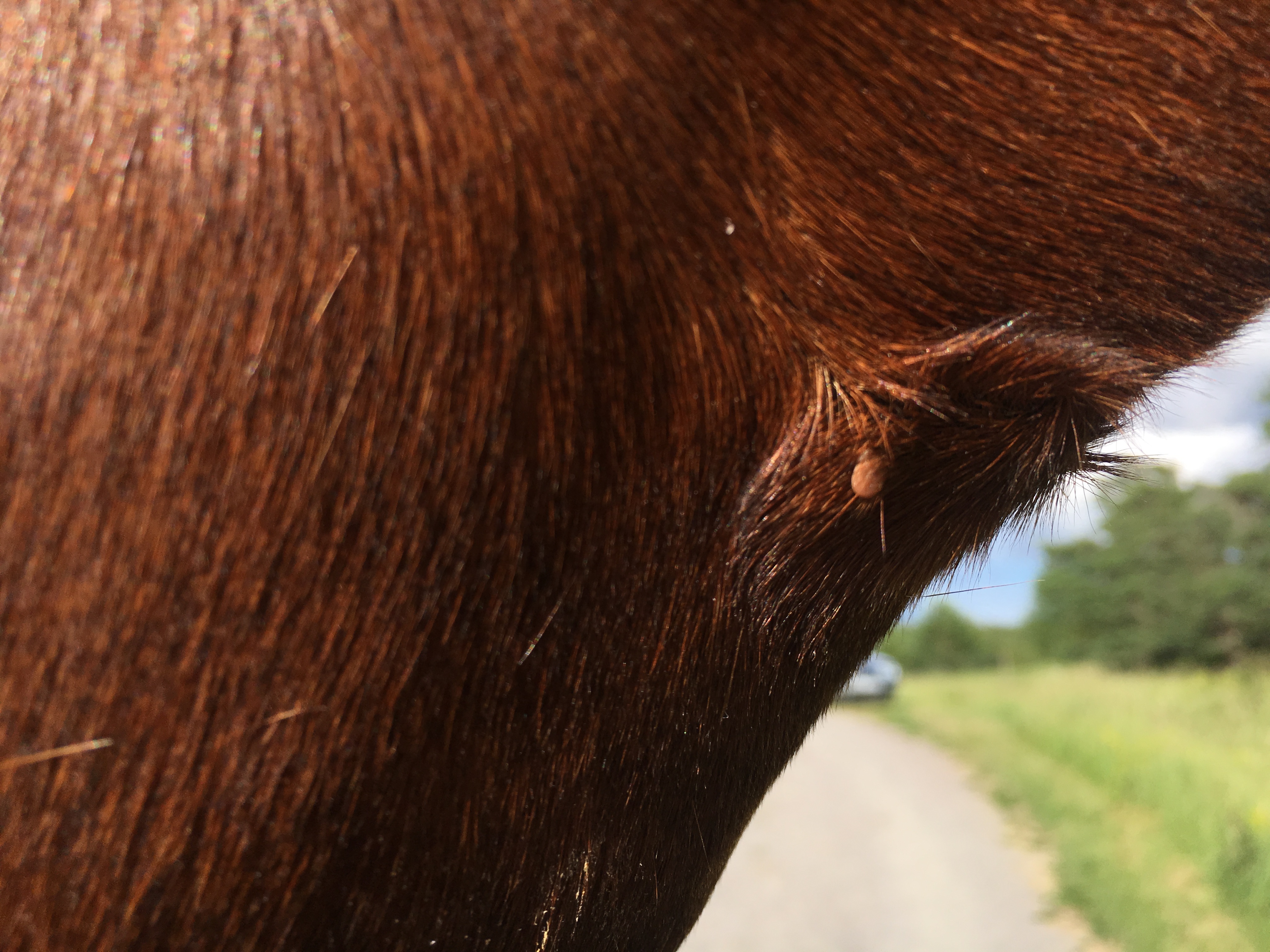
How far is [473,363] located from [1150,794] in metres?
3.16

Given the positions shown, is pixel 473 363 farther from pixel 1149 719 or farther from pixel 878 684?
pixel 878 684

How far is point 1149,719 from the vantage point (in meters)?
3.56

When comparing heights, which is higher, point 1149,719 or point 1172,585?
point 1149,719

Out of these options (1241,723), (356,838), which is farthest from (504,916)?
(1241,723)

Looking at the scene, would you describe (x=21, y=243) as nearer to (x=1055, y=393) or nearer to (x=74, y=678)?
(x=74, y=678)

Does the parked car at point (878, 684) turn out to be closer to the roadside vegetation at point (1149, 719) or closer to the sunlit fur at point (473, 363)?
the roadside vegetation at point (1149, 719)

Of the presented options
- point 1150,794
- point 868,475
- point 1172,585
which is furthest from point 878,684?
point 868,475

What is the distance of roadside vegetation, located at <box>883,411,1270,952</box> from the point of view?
83.2 inches

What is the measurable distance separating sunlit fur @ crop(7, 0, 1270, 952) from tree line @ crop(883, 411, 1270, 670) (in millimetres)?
3500

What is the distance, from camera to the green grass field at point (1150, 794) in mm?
2061

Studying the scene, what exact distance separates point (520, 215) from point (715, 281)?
59mm

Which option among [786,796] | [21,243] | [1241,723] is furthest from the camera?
[786,796]

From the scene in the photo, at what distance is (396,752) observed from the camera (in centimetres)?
24

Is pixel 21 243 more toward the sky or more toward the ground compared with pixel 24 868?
more toward the sky
